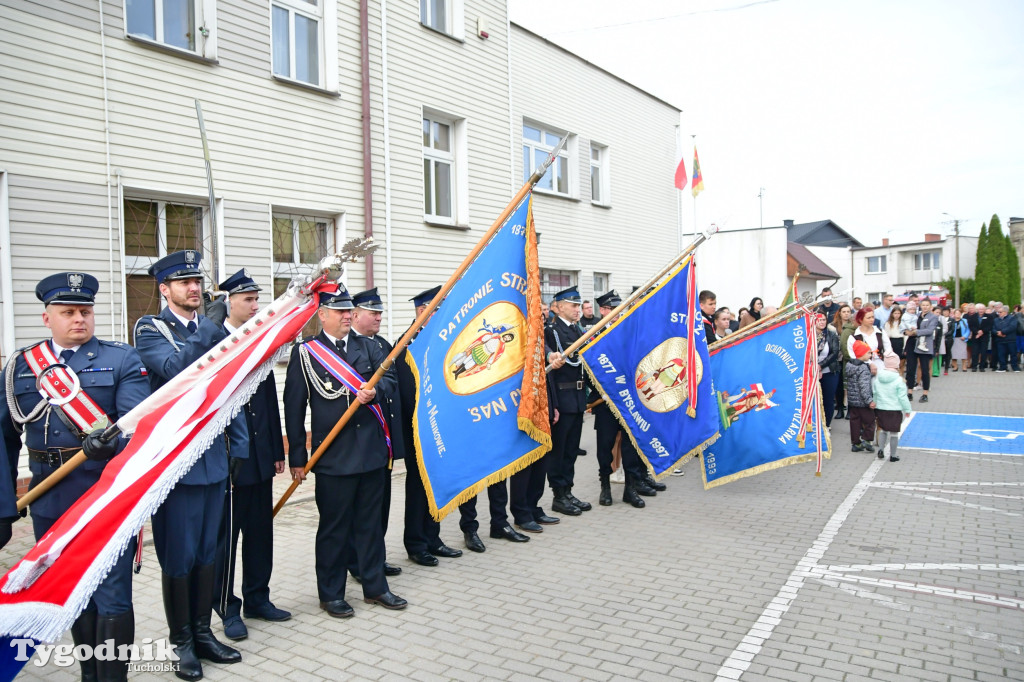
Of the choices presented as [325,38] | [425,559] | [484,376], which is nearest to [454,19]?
[325,38]

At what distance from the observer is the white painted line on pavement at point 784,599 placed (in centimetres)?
385

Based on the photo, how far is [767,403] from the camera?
25.2 ft

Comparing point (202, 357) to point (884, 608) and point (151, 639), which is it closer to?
point (151, 639)

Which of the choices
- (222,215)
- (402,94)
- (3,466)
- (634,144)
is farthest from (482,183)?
(3,466)

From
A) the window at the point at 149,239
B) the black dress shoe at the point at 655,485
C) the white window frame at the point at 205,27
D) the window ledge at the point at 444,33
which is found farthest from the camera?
the window ledge at the point at 444,33

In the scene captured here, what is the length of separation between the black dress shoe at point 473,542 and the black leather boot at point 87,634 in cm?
295

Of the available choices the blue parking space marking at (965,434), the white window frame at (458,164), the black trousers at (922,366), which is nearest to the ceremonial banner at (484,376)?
the white window frame at (458,164)

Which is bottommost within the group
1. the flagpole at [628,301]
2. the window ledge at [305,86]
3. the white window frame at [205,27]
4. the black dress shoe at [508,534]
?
the black dress shoe at [508,534]

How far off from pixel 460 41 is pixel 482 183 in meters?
2.40

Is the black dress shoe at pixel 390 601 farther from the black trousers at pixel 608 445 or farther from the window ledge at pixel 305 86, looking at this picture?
the window ledge at pixel 305 86

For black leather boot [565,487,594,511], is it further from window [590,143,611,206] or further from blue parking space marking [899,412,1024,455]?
window [590,143,611,206]

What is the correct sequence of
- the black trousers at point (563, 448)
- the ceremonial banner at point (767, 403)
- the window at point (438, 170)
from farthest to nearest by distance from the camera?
the window at point (438, 170) → the ceremonial banner at point (767, 403) → the black trousers at point (563, 448)

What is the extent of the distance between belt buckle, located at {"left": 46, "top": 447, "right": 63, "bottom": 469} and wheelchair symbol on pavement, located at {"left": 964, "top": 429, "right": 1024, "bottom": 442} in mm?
11688

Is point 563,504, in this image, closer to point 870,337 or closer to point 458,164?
point 870,337
